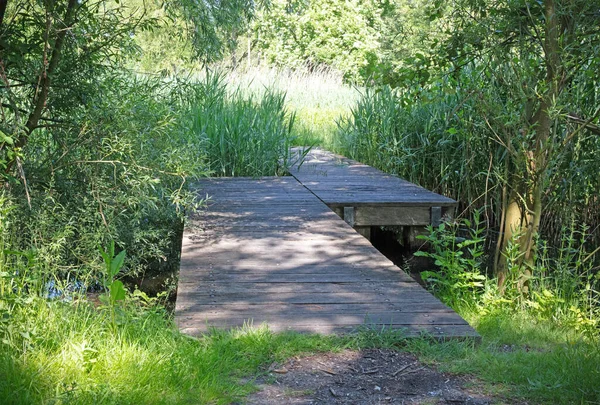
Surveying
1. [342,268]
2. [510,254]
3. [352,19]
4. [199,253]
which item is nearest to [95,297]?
[199,253]

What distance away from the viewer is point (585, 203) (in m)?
5.97

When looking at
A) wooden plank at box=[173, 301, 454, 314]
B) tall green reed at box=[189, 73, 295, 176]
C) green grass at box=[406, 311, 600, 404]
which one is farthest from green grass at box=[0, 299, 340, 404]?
tall green reed at box=[189, 73, 295, 176]

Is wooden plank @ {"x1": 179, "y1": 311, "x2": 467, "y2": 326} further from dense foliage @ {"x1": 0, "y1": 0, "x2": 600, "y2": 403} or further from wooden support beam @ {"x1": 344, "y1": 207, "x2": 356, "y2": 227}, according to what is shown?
wooden support beam @ {"x1": 344, "y1": 207, "x2": 356, "y2": 227}

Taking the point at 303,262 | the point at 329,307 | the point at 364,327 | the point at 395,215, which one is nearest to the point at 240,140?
the point at 395,215

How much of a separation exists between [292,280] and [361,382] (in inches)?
53.7

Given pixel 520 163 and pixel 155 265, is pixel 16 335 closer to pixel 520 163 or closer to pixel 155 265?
pixel 520 163

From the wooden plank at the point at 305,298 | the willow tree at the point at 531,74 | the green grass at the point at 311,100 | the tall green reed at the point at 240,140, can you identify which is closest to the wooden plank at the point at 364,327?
the wooden plank at the point at 305,298

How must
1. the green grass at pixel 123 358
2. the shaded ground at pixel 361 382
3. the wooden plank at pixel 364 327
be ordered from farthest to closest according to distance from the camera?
the wooden plank at pixel 364 327 < the shaded ground at pixel 361 382 < the green grass at pixel 123 358

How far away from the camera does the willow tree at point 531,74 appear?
4.38m

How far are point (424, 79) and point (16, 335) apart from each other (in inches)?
128

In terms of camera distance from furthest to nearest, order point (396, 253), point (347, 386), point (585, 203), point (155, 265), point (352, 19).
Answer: point (352, 19)
point (396, 253)
point (155, 265)
point (585, 203)
point (347, 386)

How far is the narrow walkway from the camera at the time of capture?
3.39 m

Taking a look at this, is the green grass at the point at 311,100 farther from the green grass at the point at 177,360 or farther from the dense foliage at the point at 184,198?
the green grass at the point at 177,360

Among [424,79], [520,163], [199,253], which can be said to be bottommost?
[199,253]
